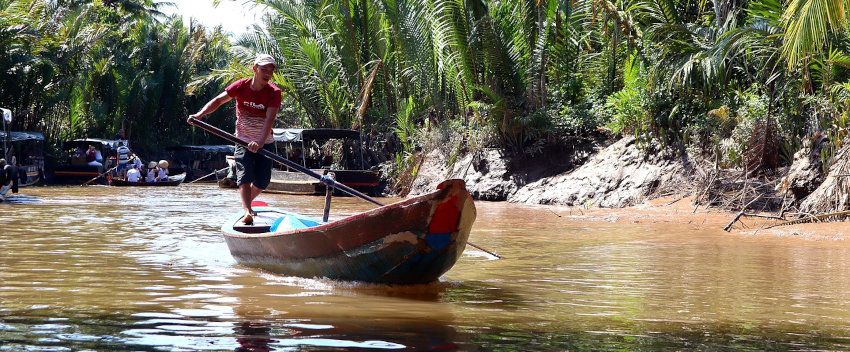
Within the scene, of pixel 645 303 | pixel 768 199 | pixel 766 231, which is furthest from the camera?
pixel 768 199

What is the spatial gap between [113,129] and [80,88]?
2.20m

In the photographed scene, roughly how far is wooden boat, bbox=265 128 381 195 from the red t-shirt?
454 inches

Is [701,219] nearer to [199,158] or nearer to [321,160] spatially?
[321,160]

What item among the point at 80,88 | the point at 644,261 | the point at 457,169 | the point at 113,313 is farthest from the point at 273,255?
the point at 80,88

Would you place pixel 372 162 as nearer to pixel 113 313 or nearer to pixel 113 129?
pixel 113 129

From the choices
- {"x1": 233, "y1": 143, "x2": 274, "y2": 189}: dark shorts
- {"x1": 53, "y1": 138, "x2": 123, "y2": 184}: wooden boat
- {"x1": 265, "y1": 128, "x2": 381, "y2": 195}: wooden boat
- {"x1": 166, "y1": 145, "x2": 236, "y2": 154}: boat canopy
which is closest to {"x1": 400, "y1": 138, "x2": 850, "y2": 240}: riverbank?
{"x1": 265, "y1": 128, "x2": 381, "y2": 195}: wooden boat

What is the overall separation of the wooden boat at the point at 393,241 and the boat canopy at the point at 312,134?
16.0 meters

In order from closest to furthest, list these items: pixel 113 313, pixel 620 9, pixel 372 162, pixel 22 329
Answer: pixel 22 329 → pixel 113 313 → pixel 620 9 → pixel 372 162

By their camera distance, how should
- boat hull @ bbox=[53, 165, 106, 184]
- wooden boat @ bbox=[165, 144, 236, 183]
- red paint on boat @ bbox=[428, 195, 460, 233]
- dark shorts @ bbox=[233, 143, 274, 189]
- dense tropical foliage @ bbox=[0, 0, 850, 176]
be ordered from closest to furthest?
red paint on boat @ bbox=[428, 195, 460, 233] < dark shorts @ bbox=[233, 143, 274, 189] < dense tropical foliage @ bbox=[0, 0, 850, 176] < boat hull @ bbox=[53, 165, 106, 184] < wooden boat @ bbox=[165, 144, 236, 183]

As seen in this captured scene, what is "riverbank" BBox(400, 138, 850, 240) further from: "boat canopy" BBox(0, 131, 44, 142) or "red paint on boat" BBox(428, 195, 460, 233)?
"boat canopy" BBox(0, 131, 44, 142)

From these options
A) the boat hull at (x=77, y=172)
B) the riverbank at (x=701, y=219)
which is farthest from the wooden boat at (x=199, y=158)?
the riverbank at (x=701, y=219)

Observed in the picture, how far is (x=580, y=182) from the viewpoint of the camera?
15.0m

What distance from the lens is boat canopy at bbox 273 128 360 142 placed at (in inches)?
858

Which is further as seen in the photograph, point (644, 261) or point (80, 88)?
point (80, 88)
